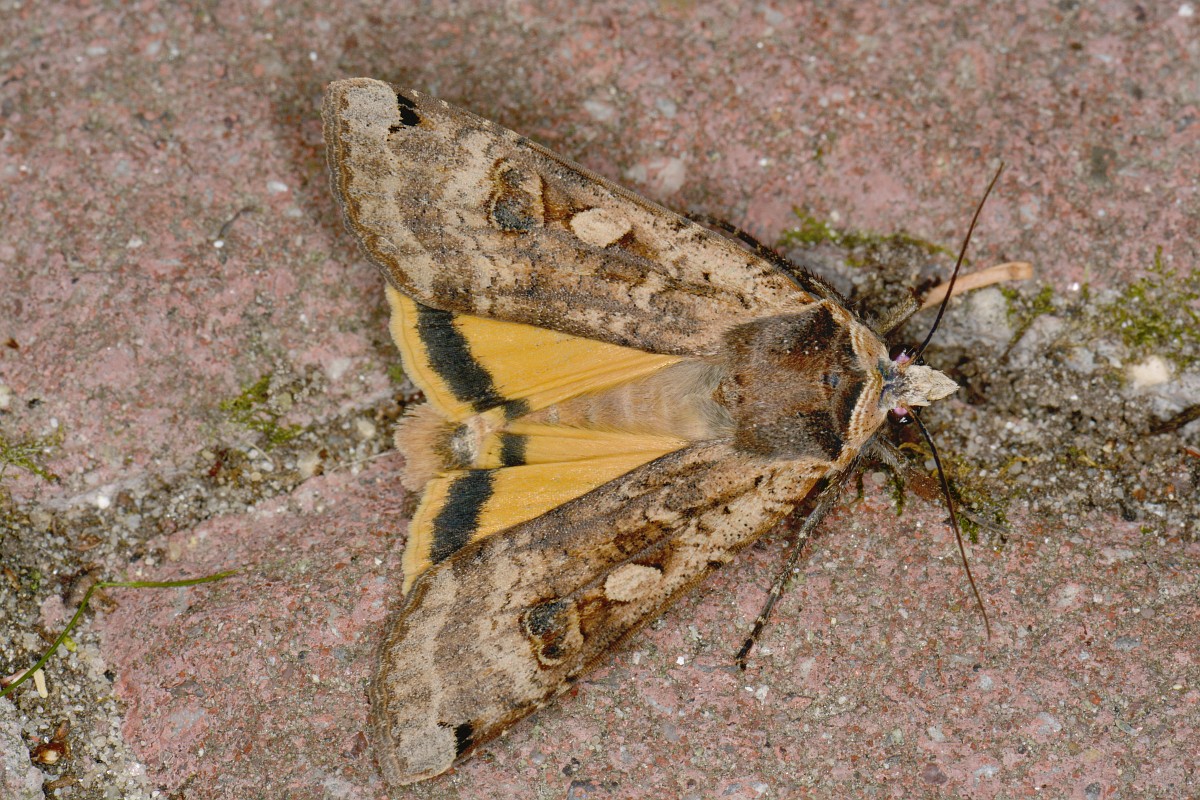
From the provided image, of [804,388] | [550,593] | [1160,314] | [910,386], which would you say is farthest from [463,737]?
[1160,314]

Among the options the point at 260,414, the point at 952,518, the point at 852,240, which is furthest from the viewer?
the point at 852,240

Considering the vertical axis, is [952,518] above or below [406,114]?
below

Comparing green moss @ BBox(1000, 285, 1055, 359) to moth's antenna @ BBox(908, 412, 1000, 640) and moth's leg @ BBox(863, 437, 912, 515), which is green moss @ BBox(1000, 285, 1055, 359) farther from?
moth's leg @ BBox(863, 437, 912, 515)

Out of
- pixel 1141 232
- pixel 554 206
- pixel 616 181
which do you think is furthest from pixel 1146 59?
pixel 554 206

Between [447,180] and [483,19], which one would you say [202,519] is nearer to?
[447,180]

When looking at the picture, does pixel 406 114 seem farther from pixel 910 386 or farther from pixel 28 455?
pixel 910 386

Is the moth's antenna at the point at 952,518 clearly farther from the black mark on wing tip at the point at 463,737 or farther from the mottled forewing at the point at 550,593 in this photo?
the black mark on wing tip at the point at 463,737

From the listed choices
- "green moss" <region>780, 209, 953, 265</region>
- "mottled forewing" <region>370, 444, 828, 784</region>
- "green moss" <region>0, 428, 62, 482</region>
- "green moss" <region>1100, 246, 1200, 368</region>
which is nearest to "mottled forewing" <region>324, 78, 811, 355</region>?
"green moss" <region>780, 209, 953, 265</region>
